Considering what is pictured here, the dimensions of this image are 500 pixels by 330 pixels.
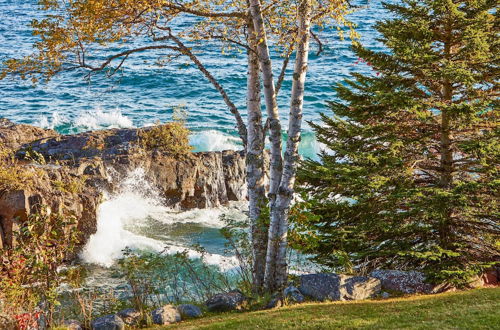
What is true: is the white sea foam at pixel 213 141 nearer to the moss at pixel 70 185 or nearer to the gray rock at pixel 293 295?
the moss at pixel 70 185

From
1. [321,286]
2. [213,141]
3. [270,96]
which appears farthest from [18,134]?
[321,286]

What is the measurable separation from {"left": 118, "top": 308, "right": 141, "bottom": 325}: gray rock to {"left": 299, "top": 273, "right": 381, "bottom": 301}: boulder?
2615mm

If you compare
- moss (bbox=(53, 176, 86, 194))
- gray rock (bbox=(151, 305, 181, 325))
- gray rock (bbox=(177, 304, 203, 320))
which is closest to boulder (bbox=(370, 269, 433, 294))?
gray rock (bbox=(177, 304, 203, 320))

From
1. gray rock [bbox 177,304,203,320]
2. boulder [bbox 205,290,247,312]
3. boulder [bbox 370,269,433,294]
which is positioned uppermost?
boulder [bbox 370,269,433,294]

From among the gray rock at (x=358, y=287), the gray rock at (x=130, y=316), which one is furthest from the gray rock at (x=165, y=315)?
the gray rock at (x=358, y=287)

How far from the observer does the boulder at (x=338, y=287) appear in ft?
28.2

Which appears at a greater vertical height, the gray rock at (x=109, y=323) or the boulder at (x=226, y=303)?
the gray rock at (x=109, y=323)

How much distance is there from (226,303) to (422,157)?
14.1 ft

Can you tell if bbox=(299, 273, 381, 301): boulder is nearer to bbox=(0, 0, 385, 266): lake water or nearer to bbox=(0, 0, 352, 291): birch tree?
bbox=(0, 0, 352, 291): birch tree

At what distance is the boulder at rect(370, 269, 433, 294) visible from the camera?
29.6 feet

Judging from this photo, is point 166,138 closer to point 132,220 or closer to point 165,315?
point 132,220

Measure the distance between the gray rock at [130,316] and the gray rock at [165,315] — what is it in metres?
0.23

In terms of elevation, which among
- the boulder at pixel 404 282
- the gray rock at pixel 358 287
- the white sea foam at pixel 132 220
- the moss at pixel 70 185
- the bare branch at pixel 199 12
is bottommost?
the white sea foam at pixel 132 220

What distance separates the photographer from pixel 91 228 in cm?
1320
